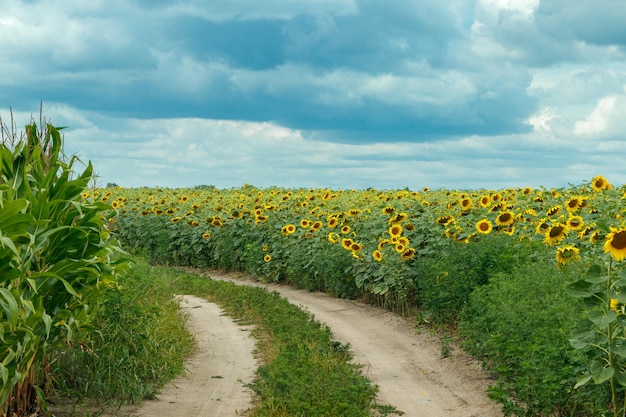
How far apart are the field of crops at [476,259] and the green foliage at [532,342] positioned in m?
0.02

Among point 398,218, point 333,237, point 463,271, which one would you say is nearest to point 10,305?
point 463,271

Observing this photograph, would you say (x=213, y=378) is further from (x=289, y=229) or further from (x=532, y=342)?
(x=289, y=229)

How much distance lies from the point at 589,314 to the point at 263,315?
690cm

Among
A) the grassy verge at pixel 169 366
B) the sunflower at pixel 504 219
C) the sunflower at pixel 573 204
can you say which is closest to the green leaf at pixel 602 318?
the grassy verge at pixel 169 366

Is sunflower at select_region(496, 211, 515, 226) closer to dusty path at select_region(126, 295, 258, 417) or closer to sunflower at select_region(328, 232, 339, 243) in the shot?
sunflower at select_region(328, 232, 339, 243)

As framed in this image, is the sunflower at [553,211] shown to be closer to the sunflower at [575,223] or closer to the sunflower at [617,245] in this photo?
the sunflower at [575,223]

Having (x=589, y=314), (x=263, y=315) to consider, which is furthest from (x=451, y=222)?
(x=589, y=314)

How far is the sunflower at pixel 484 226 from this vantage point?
11906 mm

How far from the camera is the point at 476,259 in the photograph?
10836 mm

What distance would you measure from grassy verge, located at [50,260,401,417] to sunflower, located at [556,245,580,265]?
9.47 feet

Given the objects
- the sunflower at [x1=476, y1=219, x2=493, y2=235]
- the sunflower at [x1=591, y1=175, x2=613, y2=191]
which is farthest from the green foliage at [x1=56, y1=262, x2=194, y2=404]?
the sunflower at [x1=591, y1=175, x2=613, y2=191]

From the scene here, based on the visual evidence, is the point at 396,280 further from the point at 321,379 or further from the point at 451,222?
the point at 321,379

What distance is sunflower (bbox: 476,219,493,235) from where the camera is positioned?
39.1 feet

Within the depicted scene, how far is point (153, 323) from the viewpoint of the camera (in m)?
9.25
